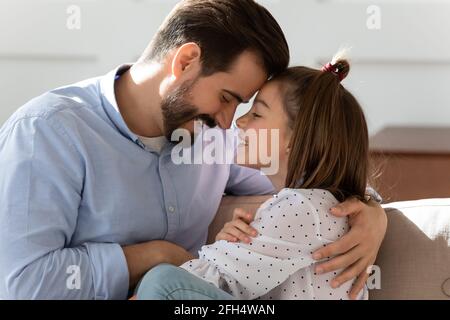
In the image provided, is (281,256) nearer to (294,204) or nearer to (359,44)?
(294,204)

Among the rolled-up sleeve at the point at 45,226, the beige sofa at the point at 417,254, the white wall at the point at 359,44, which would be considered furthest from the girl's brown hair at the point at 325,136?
the white wall at the point at 359,44

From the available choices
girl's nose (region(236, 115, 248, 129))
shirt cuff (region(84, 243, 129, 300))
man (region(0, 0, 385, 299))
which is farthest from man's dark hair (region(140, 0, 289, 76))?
shirt cuff (region(84, 243, 129, 300))

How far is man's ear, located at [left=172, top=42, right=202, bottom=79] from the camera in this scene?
1460 mm

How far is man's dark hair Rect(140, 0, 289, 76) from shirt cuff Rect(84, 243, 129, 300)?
0.41m

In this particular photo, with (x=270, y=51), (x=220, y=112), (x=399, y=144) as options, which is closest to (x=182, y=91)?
(x=220, y=112)

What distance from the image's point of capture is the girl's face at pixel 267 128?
145 cm

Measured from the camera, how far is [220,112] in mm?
1507

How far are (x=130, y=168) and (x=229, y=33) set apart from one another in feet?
1.09

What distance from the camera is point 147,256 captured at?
4.52ft

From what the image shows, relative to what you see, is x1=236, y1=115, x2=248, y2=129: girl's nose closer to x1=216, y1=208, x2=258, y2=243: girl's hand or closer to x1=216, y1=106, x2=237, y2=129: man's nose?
x1=216, y1=106, x2=237, y2=129: man's nose

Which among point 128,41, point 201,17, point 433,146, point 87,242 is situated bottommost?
point 433,146
